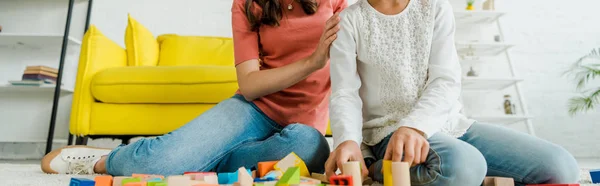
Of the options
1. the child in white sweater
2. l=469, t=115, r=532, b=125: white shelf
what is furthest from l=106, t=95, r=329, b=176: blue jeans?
l=469, t=115, r=532, b=125: white shelf

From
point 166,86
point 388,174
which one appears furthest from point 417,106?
point 166,86

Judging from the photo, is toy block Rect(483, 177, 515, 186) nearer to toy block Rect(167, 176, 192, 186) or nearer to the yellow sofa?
toy block Rect(167, 176, 192, 186)

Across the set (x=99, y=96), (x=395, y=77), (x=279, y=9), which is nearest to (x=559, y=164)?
(x=395, y=77)

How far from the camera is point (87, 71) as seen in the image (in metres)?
2.12

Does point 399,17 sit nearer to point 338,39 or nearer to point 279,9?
point 338,39

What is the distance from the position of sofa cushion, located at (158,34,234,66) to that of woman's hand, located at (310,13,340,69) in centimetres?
165

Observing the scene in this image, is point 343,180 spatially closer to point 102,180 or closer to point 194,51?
point 102,180

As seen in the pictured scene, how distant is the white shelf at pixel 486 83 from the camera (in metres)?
2.96

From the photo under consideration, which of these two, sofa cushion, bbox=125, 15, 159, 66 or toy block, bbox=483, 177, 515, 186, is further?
sofa cushion, bbox=125, 15, 159, 66

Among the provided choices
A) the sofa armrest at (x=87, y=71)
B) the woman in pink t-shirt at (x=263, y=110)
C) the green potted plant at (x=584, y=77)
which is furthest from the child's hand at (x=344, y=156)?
the green potted plant at (x=584, y=77)

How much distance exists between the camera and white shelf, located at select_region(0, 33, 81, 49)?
9.37ft

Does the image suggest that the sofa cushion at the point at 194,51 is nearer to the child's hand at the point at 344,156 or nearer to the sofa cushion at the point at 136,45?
the sofa cushion at the point at 136,45

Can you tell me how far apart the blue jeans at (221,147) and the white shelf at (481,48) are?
2.25m

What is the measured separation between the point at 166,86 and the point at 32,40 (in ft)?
4.91
